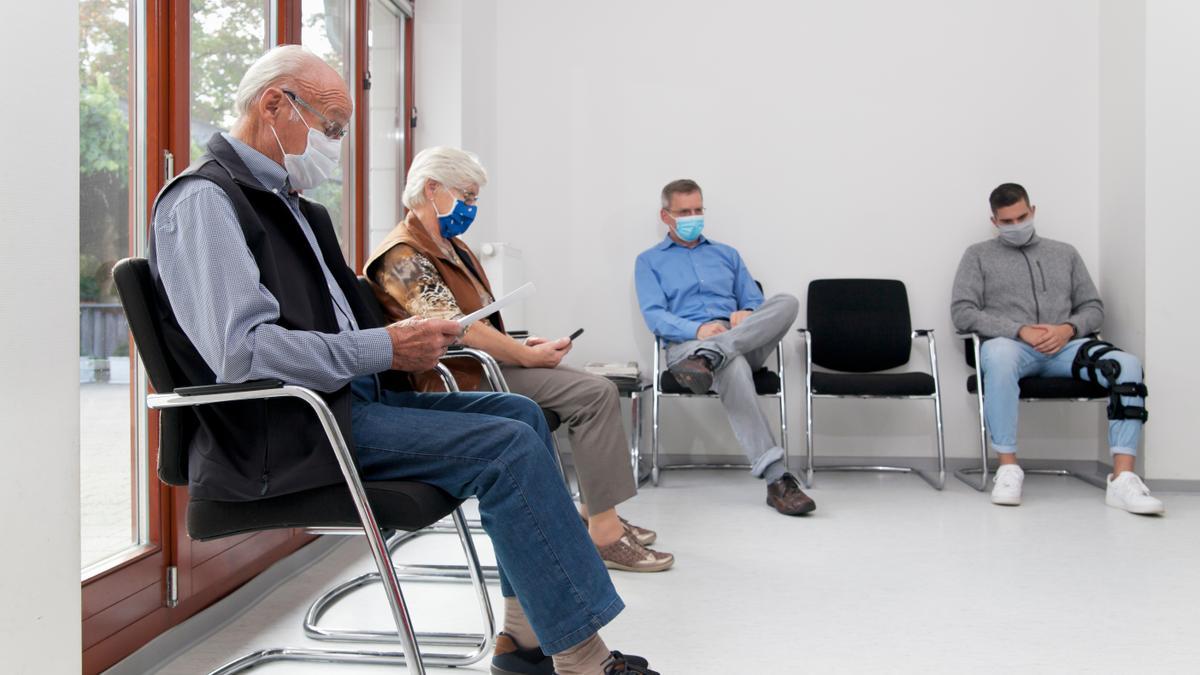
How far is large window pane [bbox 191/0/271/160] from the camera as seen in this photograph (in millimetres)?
2191

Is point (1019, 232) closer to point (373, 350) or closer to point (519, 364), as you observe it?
point (519, 364)

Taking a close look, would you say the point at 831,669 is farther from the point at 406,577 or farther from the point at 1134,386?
the point at 1134,386

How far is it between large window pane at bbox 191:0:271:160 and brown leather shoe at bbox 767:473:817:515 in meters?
2.23

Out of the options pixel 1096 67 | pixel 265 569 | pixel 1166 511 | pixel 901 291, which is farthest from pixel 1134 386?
pixel 265 569

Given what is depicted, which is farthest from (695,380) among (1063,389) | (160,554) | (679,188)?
(160,554)

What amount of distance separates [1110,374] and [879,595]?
1865 millimetres

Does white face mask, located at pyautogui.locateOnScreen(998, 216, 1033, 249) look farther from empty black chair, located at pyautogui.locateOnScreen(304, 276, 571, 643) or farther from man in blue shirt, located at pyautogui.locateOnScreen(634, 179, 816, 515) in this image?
empty black chair, located at pyautogui.locateOnScreen(304, 276, 571, 643)

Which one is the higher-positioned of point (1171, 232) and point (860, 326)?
point (1171, 232)

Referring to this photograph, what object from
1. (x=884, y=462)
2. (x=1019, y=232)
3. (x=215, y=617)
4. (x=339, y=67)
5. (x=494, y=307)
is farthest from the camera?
(x=884, y=462)

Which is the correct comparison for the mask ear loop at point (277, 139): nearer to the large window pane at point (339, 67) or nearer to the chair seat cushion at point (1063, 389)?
the large window pane at point (339, 67)

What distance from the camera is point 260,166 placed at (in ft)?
5.20

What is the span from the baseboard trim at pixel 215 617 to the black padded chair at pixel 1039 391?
265cm

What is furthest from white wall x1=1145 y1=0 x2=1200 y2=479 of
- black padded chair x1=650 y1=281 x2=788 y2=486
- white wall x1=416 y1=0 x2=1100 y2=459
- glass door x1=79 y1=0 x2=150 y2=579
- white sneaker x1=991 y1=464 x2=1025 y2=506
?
glass door x1=79 y1=0 x2=150 y2=579

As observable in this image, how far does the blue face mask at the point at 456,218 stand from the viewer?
2.43m
